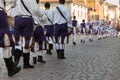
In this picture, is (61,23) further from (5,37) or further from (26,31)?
(5,37)

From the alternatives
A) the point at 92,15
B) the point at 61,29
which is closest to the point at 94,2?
the point at 92,15

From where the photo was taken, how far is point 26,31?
39.7 ft

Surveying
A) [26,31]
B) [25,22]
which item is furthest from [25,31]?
[25,22]

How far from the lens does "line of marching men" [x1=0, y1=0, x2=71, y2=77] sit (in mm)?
10352

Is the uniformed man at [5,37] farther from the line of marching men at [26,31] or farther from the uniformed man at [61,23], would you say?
the uniformed man at [61,23]

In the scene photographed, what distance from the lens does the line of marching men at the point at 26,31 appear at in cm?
1035

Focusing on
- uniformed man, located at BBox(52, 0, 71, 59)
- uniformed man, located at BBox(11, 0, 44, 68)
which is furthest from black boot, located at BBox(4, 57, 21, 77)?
uniformed man, located at BBox(52, 0, 71, 59)

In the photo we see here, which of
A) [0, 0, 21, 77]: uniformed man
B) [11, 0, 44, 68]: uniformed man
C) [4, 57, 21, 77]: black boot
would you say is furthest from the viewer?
[11, 0, 44, 68]: uniformed man

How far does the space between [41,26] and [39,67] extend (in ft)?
6.24

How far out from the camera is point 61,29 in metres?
15.9

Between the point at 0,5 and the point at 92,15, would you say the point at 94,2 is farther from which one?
the point at 0,5

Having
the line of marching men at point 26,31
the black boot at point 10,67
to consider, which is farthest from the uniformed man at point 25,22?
the black boot at point 10,67

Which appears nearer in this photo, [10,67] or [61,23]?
[10,67]

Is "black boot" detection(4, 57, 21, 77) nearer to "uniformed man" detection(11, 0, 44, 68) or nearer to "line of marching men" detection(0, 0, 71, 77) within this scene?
"line of marching men" detection(0, 0, 71, 77)
